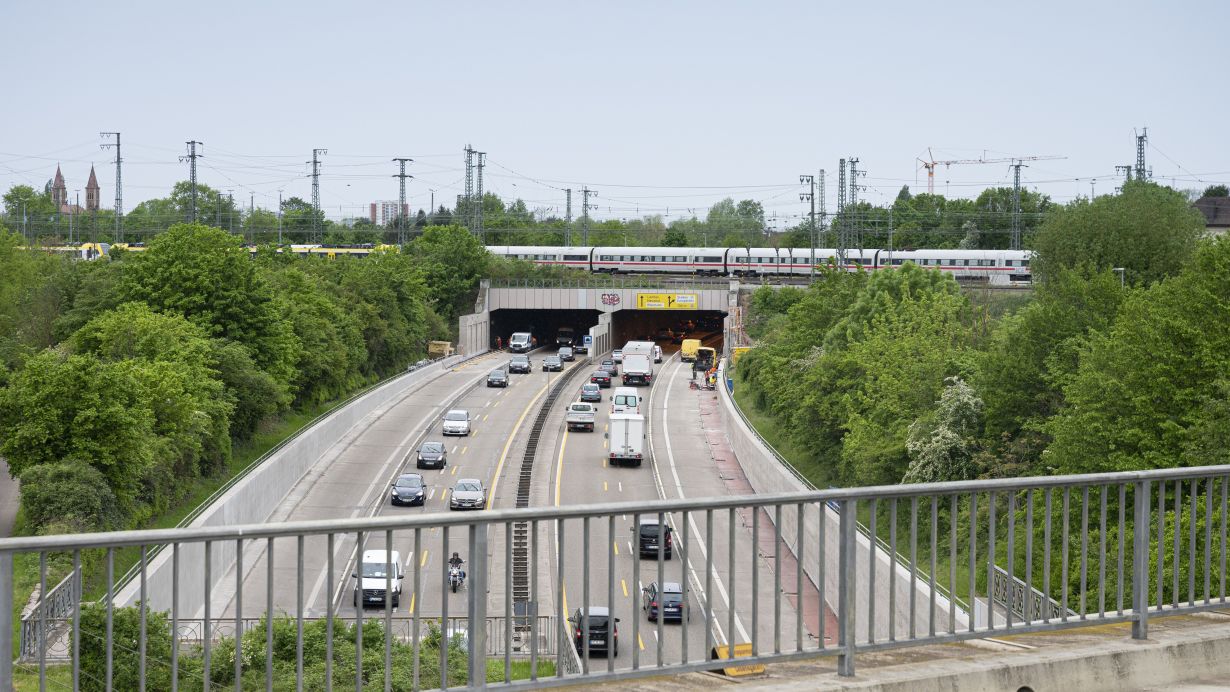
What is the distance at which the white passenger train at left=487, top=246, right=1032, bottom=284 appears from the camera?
99000 millimetres

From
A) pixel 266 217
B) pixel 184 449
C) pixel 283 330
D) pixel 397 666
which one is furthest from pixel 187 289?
pixel 266 217

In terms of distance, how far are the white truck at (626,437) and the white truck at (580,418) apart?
346 inches

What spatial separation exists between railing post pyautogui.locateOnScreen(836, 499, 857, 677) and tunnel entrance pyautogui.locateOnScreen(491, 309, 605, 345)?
10578 centimetres

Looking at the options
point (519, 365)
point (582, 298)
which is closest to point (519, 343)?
point (582, 298)

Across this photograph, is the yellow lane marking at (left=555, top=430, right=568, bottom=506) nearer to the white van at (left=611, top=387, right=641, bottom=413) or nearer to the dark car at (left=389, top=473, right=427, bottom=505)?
the dark car at (left=389, top=473, right=427, bottom=505)

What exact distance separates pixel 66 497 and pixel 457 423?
3082cm

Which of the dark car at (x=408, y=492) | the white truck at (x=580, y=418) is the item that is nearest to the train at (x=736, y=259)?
the white truck at (x=580, y=418)

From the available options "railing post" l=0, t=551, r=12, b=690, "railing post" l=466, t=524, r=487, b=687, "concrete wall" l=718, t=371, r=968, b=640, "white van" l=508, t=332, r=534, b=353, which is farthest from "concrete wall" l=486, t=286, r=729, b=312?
"railing post" l=0, t=551, r=12, b=690

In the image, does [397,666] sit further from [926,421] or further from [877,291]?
[877,291]

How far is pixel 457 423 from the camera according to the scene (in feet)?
207

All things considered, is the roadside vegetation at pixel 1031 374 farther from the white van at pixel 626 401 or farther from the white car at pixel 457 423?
the white car at pixel 457 423

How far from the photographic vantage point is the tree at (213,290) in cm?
5372

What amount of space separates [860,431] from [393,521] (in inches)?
1532

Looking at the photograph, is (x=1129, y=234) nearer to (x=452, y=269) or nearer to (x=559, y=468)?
(x=559, y=468)
